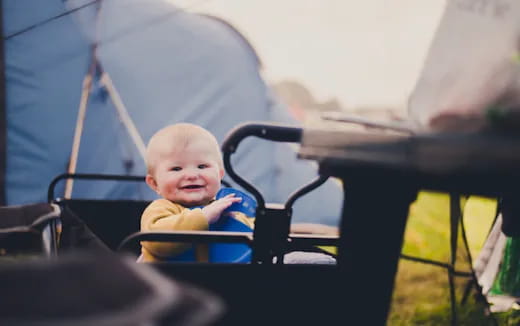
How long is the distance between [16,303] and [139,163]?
90.7 inches

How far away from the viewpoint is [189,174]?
124cm

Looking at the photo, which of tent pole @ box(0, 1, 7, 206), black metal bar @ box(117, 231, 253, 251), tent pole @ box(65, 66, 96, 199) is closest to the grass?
black metal bar @ box(117, 231, 253, 251)

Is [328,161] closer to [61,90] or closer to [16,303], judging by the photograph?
[16,303]

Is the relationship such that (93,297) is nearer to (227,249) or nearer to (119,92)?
(227,249)

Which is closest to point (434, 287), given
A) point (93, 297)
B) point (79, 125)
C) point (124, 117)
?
point (93, 297)

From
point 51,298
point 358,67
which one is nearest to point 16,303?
point 51,298

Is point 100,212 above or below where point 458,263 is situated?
above

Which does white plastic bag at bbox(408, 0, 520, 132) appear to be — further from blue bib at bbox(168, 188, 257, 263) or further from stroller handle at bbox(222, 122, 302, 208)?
blue bib at bbox(168, 188, 257, 263)

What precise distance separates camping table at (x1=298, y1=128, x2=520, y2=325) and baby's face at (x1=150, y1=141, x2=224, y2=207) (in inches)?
19.5

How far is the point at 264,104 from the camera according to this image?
3.09m

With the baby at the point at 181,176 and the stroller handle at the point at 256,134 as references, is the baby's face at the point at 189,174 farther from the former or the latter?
the stroller handle at the point at 256,134

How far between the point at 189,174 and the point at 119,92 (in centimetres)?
162

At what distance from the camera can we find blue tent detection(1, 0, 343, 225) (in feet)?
8.18

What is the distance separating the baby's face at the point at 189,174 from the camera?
1.23 metres
